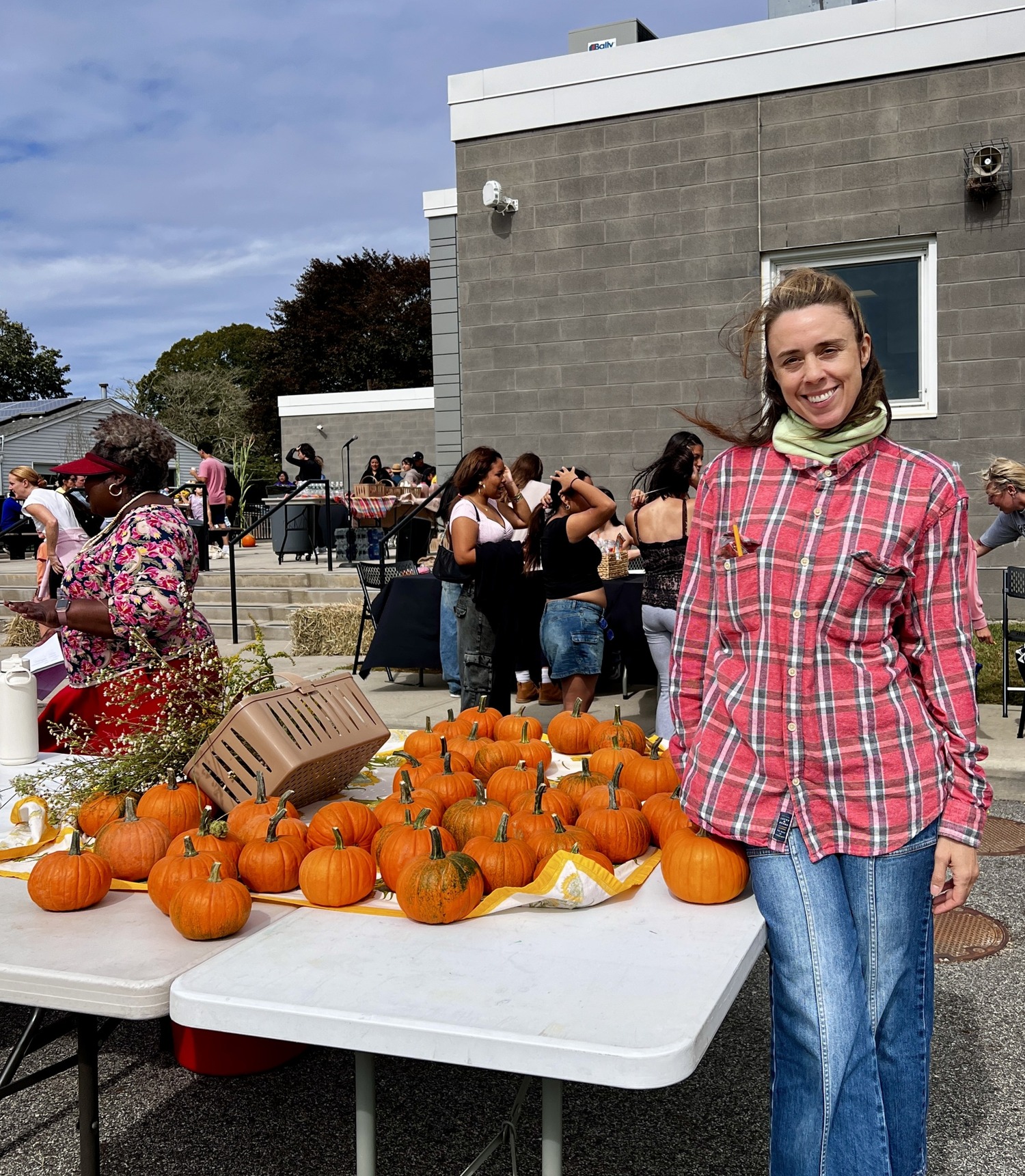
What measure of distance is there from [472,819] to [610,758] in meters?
0.61

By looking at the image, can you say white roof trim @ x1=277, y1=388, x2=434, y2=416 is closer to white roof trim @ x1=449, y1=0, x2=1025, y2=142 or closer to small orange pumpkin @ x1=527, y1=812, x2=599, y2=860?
white roof trim @ x1=449, y1=0, x2=1025, y2=142

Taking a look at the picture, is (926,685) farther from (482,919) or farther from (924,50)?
(924,50)

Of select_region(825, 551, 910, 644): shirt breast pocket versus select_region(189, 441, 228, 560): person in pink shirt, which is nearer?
select_region(825, 551, 910, 644): shirt breast pocket

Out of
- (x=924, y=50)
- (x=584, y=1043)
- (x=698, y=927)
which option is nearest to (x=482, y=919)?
(x=698, y=927)

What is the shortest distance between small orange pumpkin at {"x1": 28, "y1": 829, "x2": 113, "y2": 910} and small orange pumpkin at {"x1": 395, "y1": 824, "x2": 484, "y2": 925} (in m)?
0.63

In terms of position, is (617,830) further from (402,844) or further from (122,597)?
(122,597)

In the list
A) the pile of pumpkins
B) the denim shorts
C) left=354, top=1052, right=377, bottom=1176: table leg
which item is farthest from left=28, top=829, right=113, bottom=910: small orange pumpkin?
the denim shorts

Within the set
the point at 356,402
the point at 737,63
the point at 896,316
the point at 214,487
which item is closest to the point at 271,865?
the point at 896,316

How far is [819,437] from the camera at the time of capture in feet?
6.21

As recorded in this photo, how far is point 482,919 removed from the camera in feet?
6.91

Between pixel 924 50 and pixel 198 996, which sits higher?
pixel 924 50

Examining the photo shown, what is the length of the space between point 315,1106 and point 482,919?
45.8 inches

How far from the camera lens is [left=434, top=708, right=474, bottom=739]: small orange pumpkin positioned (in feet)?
11.2

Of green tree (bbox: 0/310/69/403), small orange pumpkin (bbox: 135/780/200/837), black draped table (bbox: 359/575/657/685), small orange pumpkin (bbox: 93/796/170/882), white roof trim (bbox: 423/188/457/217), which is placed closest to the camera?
small orange pumpkin (bbox: 93/796/170/882)
